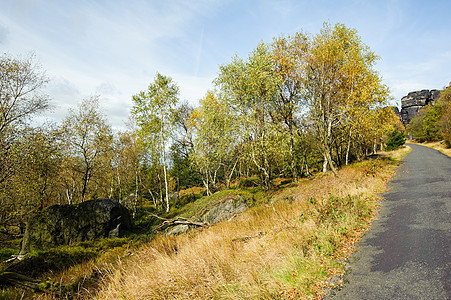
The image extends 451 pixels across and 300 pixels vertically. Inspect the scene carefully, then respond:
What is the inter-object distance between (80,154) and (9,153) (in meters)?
6.77

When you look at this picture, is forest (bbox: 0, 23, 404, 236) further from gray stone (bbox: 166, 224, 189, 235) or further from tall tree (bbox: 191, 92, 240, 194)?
gray stone (bbox: 166, 224, 189, 235)

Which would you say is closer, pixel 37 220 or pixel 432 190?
pixel 432 190

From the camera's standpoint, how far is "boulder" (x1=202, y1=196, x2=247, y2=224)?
13.6 metres

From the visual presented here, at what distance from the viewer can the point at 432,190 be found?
958 cm

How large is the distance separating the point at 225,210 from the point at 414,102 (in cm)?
13554

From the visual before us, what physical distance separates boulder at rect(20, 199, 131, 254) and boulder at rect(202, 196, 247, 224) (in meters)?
6.32

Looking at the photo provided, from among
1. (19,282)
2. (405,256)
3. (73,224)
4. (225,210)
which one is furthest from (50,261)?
(405,256)

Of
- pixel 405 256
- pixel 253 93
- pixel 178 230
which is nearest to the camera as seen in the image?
pixel 405 256

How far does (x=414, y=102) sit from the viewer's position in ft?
342

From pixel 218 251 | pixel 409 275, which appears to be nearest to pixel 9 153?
pixel 218 251

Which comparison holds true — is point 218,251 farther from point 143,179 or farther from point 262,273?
point 143,179

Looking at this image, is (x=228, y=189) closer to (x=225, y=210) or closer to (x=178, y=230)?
(x=225, y=210)

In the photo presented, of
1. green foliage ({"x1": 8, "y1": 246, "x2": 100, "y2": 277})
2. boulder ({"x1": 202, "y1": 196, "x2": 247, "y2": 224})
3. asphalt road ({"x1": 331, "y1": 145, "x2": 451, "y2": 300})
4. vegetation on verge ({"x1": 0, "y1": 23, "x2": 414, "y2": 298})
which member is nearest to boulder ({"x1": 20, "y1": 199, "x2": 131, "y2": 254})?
vegetation on verge ({"x1": 0, "y1": 23, "x2": 414, "y2": 298})

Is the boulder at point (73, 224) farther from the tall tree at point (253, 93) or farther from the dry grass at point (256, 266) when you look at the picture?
the tall tree at point (253, 93)
